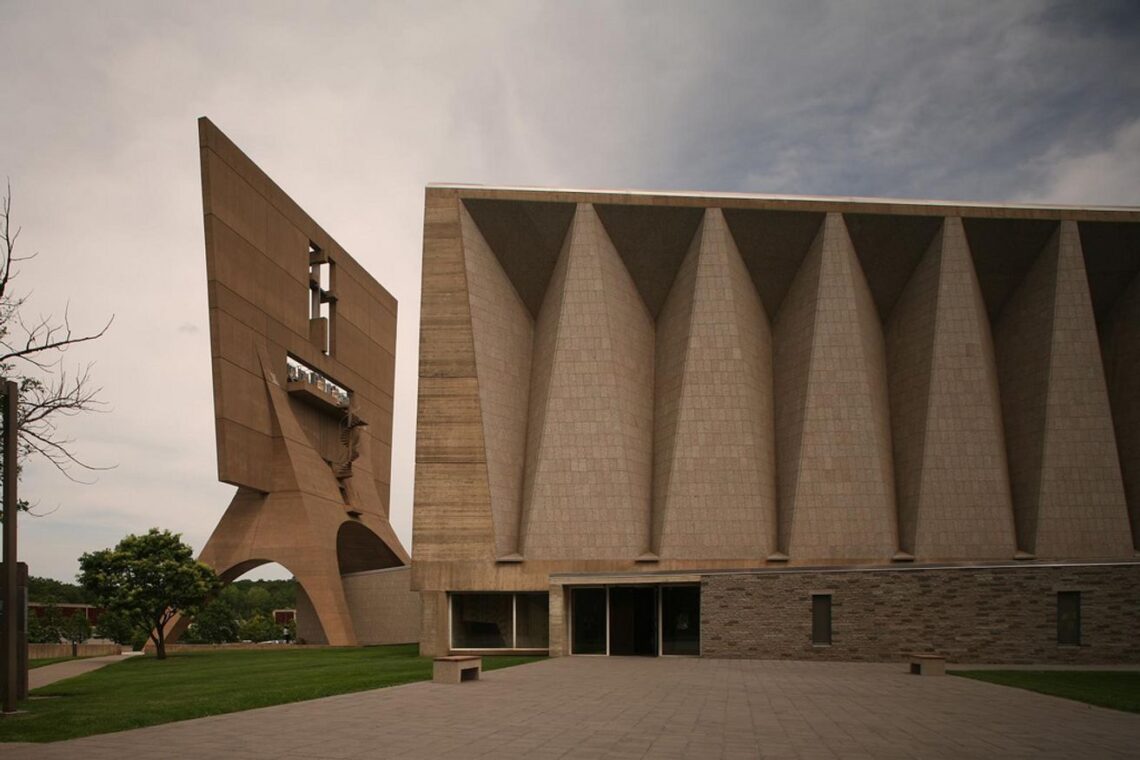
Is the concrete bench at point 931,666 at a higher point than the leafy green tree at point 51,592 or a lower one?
higher

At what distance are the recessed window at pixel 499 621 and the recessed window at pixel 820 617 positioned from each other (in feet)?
30.9

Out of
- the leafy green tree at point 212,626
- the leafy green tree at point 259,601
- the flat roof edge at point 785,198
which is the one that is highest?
the flat roof edge at point 785,198

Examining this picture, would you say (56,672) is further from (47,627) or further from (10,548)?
(47,627)

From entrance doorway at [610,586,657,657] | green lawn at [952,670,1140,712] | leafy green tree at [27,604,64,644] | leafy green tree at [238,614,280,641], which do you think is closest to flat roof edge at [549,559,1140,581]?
entrance doorway at [610,586,657,657]

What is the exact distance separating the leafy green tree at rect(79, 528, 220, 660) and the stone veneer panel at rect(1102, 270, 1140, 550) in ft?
122

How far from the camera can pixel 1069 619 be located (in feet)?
88.1

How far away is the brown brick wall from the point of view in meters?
26.5

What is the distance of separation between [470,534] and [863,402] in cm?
1536

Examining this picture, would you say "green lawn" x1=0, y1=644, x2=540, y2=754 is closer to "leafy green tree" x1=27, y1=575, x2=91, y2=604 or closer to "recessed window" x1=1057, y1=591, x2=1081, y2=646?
"recessed window" x1=1057, y1=591, x2=1081, y2=646

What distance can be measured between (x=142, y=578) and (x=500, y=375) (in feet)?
54.0

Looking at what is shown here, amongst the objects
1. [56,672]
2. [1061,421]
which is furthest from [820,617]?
[56,672]

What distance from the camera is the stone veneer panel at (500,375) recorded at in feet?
115

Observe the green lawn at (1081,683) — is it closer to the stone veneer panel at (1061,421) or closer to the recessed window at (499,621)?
the stone veneer panel at (1061,421)

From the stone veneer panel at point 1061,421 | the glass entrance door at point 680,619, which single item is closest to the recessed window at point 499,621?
the glass entrance door at point 680,619
